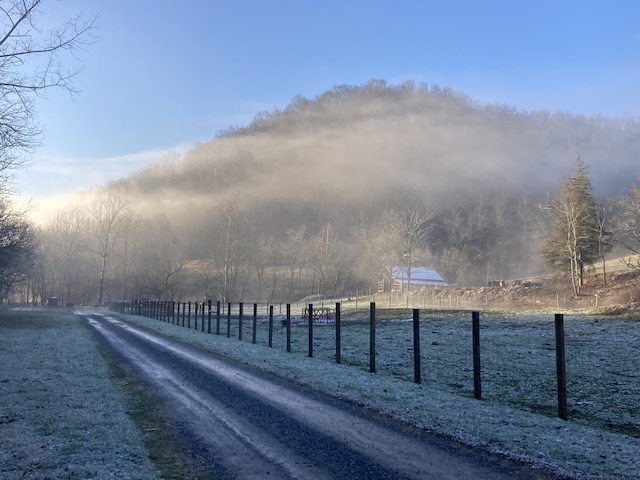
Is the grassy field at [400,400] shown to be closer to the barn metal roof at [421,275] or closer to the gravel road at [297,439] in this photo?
the gravel road at [297,439]

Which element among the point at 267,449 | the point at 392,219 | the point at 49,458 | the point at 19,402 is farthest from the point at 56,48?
the point at 392,219

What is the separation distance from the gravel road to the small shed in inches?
2735

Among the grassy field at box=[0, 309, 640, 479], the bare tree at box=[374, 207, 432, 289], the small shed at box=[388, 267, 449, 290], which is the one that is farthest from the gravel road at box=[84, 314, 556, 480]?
the small shed at box=[388, 267, 449, 290]

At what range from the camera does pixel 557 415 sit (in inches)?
318

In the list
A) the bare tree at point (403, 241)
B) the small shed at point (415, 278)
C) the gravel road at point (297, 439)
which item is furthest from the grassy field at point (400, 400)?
the small shed at point (415, 278)

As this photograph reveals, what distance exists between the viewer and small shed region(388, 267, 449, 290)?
267 ft

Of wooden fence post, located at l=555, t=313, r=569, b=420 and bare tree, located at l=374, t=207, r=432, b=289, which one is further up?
bare tree, located at l=374, t=207, r=432, b=289

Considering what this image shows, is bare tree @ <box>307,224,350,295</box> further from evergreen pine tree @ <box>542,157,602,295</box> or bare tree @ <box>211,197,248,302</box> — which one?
evergreen pine tree @ <box>542,157,602,295</box>

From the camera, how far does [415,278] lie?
288 feet

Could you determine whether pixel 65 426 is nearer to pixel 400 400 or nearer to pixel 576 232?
pixel 400 400

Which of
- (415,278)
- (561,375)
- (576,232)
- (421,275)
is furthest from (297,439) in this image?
(421,275)

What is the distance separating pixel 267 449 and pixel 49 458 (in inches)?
92.7

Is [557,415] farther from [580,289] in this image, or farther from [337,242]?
[337,242]

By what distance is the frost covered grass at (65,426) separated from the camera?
4930 millimetres
